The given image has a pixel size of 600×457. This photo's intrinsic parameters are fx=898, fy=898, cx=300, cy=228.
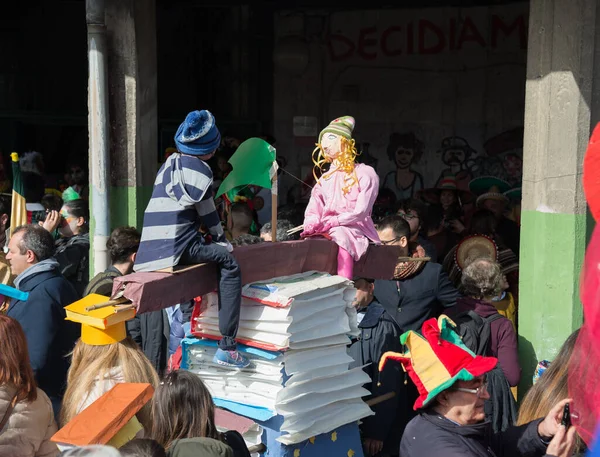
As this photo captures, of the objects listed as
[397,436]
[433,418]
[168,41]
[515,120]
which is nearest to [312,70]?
[168,41]

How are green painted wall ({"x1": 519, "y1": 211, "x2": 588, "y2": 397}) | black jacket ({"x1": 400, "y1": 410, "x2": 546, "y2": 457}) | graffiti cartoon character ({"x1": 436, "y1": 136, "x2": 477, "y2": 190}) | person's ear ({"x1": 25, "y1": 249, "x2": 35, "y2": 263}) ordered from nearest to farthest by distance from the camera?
1. black jacket ({"x1": 400, "y1": 410, "x2": 546, "y2": 457})
2. person's ear ({"x1": 25, "y1": 249, "x2": 35, "y2": 263})
3. green painted wall ({"x1": 519, "y1": 211, "x2": 588, "y2": 397})
4. graffiti cartoon character ({"x1": 436, "y1": 136, "x2": 477, "y2": 190})

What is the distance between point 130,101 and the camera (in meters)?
7.32

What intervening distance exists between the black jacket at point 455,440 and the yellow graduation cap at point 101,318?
1.43 m

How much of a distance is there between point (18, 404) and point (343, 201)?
7.24 ft

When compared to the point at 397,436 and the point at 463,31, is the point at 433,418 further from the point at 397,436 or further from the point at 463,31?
the point at 463,31

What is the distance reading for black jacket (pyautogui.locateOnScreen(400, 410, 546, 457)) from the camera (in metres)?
3.78

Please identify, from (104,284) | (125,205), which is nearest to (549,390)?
(104,284)

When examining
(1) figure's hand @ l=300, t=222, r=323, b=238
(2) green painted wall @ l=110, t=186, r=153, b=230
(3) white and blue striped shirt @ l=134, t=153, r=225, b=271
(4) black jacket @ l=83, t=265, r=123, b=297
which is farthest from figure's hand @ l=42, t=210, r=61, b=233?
(3) white and blue striped shirt @ l=134, t=153, r=225, b=271

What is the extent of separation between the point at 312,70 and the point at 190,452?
9990 millimetres

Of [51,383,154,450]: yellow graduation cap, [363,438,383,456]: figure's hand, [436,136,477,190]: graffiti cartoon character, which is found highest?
[436,136,477,190]: graffiti cartoon character

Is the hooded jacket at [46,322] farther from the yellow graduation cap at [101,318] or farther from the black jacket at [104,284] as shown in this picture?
the yellow graduation cap at [101,318]

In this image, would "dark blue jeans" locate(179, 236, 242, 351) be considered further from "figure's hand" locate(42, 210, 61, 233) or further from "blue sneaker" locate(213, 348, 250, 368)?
"figure's hand" locate(42, 210, 61, 233)

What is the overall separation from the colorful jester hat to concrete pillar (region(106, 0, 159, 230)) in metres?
3.81

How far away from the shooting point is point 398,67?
12883 millimetres
